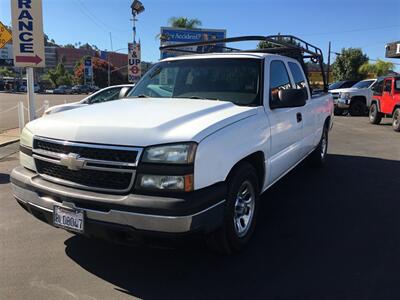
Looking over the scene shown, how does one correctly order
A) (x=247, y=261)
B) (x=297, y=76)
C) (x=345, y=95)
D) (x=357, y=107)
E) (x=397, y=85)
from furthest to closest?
(x=357, y=107)
(x=345, y=95)
(x=397, y=85)
(x=297, y=76)
(x=247, y=261)

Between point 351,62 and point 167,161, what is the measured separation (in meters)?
54.5

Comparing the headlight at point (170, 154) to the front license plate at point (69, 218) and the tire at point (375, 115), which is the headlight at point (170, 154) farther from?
the tire at point (375, 115)

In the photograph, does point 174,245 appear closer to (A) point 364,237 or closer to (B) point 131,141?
(B) point 131,141

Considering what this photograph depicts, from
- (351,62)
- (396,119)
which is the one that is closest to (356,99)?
(396,119)

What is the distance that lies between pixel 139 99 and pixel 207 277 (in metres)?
2.21

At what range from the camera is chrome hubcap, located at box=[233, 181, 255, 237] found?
3.84 meters

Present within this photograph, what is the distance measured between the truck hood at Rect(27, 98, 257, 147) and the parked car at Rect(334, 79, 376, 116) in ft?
60.2

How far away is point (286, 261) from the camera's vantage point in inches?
150

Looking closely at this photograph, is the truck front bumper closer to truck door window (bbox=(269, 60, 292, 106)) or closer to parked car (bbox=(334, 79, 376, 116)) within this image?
truck door window (bbox=(269, 60, 292, 106))

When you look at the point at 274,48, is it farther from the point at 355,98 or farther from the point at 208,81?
the point at 355,98

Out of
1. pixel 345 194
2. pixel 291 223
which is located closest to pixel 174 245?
pixel 291 223

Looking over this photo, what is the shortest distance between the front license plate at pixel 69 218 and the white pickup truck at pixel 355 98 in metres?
19.8

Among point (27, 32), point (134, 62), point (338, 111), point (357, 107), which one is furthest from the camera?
point (338, 111)

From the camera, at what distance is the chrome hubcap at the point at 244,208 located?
384 centimetres
